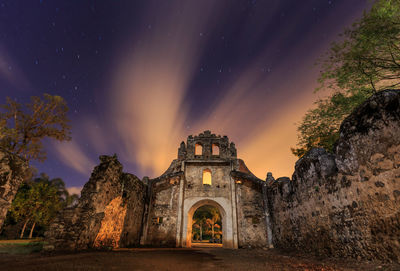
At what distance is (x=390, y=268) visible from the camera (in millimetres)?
3949

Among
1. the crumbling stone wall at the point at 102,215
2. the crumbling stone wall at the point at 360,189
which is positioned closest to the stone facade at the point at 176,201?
the crumbling stone wall at the point at 102,215

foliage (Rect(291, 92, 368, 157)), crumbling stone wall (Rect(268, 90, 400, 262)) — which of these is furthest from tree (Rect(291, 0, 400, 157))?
crumbling stone wall (Rect(268, 90, 400, 262))

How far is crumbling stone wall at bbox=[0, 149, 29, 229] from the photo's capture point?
16.3 ft

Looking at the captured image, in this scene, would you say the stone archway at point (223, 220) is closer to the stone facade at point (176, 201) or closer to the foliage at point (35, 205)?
the stone facade at point (176, 201)

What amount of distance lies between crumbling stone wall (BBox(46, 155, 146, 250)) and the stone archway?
3.65 metres

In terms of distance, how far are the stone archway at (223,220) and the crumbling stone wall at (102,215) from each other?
3.65m

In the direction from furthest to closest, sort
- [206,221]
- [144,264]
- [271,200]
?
1. [206,221]
2. [271,200]
3. [144,264]

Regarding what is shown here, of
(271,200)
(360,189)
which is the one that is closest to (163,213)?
(271,200)

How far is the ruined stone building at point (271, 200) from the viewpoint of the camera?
4758 millimetres

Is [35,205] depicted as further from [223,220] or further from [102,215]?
[223,220]

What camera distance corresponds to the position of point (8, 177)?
5125 millimetres

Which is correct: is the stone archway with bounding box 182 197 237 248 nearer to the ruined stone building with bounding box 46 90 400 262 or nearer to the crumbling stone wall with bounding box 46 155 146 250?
the ruined stone building with bounding box 46 90 400 262

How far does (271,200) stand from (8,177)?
45.3 feet

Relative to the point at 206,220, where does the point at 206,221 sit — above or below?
below
